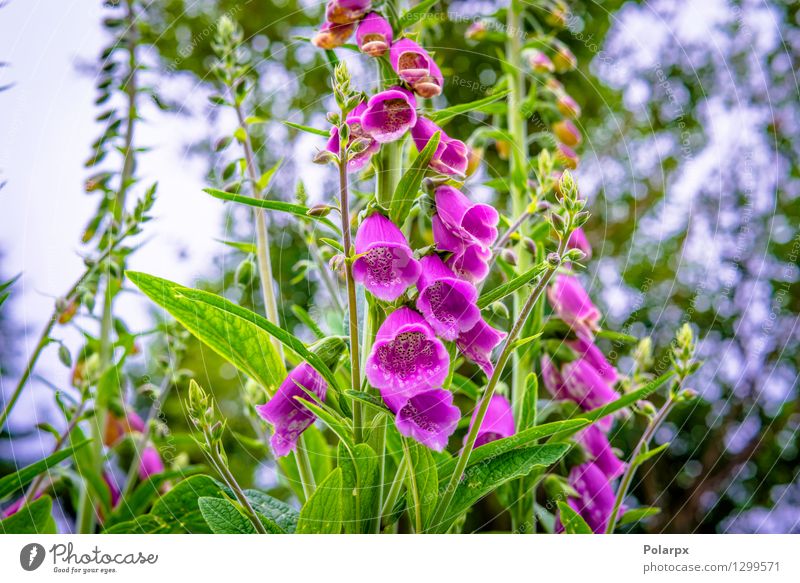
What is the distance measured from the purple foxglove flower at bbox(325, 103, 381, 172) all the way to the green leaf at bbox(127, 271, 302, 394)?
0.34 ft

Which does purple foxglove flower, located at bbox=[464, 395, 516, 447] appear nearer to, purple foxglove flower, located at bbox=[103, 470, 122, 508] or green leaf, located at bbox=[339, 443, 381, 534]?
green leaf, located at bbox=[339, 443, 381, 534]

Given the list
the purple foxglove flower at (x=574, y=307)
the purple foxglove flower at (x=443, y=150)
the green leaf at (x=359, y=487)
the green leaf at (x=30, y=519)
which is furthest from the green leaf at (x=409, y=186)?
the green leaf at (x=30, y=519)

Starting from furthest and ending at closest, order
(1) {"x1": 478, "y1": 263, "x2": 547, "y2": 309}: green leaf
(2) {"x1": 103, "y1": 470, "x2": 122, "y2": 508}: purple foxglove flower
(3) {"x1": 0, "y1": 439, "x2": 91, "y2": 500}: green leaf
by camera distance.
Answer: (2) {"x1": 103, "y1": 470, "x2": 122, "y2": 508}: purple foxglove flower < (3) {"x1": 0, "y1": 439, "x2": 91, "y2": 500}: green leaf < (1) {"x1": 478, "y1": 263, "x2": 547, "y2": 309}: green leaf

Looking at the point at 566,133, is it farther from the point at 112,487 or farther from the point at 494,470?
the point at 112,487

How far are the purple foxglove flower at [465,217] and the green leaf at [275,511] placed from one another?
207 mm

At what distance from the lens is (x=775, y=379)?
0.94 metres

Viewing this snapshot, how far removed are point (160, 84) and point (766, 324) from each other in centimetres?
65

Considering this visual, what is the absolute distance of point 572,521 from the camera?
0.52 m

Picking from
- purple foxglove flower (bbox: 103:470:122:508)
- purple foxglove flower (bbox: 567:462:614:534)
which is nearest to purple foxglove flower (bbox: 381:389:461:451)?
purple foxglove flower (bbox: 567:462:614:534)

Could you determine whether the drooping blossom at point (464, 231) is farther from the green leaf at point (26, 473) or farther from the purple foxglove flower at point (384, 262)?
the green leaf at point (26, 473)

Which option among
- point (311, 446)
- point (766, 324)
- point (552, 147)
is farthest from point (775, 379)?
point (311, 446)

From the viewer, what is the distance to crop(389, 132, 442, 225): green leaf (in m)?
0.39

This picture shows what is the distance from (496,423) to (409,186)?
0.64 feet

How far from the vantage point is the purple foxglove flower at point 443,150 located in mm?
423
